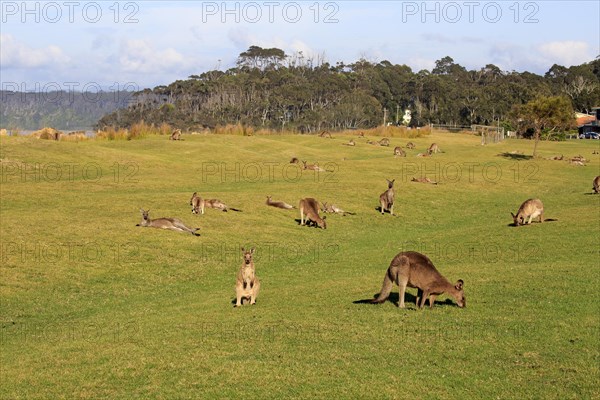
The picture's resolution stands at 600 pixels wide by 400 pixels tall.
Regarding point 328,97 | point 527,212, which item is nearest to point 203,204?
point 527,212

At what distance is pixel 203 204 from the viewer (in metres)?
28.1

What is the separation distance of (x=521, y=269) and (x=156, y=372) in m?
11.2

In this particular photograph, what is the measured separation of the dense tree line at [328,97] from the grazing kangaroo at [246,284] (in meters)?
98.3

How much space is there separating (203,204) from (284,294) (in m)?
11.2

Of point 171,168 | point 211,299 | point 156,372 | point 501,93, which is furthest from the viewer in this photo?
point 501,93

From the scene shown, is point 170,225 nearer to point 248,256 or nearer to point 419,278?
point 248,256

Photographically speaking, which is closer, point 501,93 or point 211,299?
point 211,299

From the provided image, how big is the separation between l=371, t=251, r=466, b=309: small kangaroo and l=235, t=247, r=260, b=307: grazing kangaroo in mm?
2928

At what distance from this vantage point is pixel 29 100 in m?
195

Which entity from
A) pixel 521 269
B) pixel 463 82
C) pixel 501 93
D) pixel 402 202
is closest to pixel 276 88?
pixel 501 93

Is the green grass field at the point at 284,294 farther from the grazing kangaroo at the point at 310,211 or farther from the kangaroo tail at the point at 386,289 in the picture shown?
the grazing kangaroo at the point at 310,211

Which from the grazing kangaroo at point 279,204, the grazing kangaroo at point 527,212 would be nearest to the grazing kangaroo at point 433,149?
the grazing kangaroo at point 279,204

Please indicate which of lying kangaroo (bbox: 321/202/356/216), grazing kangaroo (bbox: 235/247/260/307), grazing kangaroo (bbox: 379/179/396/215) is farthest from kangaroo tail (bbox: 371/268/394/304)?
grazing kangaroo (bbox: 379/179/396/215)

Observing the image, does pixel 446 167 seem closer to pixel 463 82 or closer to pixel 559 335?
pixel 559 335
